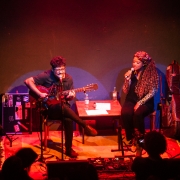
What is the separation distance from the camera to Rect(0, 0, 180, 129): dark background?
7.50 meters

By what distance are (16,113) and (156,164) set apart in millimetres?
4126

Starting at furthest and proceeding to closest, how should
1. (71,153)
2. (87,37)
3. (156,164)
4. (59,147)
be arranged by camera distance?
(87,37)
(59,147)
(71,153)
(156,164)

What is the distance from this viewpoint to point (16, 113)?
7516 mm

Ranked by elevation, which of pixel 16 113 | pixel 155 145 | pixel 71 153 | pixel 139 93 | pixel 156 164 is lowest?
pixel 71 153

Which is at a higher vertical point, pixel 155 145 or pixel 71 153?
pixel 155 145

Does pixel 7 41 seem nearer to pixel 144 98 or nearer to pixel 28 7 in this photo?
pixel 28 7

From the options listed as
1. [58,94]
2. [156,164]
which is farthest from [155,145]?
[58,94]

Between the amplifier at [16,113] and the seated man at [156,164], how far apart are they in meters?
3.93

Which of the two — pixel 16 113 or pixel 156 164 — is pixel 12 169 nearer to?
pixel 156 164

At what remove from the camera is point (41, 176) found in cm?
560

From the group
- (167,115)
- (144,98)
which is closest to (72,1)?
(144,98)

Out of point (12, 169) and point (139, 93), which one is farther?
point (139, 93)

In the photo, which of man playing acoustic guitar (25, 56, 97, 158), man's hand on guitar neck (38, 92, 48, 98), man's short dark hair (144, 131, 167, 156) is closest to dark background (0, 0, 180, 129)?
man playing acoustic guitar (25, 56, 97, 158)

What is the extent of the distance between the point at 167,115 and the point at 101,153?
158 centimetres
